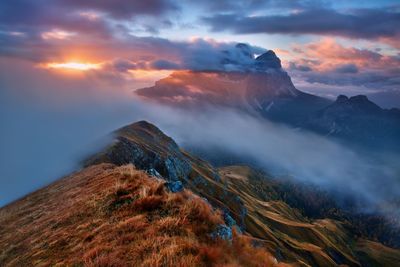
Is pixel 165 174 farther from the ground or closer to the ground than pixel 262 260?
closer to the ground

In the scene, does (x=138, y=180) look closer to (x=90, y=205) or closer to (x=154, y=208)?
(x=90, y=205)

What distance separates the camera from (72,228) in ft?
65.5

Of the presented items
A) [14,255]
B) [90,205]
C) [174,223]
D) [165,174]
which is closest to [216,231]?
[174,223]

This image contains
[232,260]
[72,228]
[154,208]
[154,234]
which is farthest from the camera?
[72,228]

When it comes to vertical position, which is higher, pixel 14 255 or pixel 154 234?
pixel 154 234

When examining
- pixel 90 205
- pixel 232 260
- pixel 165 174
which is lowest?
pixel 165 174

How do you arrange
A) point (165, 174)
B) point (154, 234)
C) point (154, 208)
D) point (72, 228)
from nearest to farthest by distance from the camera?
point (154, 234) < point (154, 208) < point (72, 228) < point (165, 174)

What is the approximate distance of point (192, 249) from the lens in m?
11.6

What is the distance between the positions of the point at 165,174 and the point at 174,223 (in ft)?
301

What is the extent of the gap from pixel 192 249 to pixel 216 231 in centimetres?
221

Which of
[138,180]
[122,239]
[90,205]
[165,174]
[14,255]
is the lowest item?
[165,174]

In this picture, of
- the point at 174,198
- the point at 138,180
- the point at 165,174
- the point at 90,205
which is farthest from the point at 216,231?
the point at 165,174

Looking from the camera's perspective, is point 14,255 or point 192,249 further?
point 14,255

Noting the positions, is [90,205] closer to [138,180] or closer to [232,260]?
[138,180]
